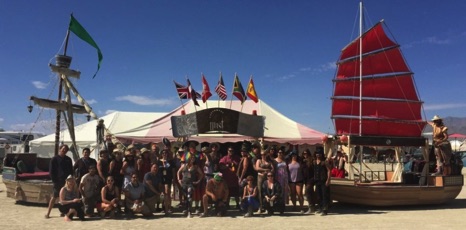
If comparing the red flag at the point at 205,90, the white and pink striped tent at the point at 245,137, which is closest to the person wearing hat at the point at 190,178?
the red flag at the point at 205,90

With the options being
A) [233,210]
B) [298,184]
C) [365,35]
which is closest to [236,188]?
[233,210]

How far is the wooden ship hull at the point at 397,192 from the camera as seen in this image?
35.0ft

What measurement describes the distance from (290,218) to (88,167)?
5097 mm

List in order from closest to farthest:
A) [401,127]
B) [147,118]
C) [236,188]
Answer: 1. [236,188]
2. [401,127]
3. [147,118]

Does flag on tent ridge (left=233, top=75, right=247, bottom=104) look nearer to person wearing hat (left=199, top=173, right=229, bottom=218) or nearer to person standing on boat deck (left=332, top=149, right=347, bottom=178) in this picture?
person standing on boat deck (left=332, top=149, right=347, bottom=178)

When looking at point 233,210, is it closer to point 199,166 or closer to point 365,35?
point 199,166

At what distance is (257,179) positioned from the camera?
9.87 metres

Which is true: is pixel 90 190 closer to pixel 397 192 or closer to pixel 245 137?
pixel 397 192

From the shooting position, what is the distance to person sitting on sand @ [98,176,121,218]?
29.4ft

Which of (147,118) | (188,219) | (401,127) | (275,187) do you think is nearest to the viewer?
(188,219)

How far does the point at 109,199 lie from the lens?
Result: 30.0 ft

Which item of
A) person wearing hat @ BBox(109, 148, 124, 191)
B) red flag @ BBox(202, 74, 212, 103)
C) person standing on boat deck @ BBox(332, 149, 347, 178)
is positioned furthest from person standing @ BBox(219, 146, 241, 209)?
red flag @ BBox(202, 74, 212, 103)

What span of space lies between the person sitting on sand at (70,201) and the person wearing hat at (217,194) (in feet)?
9.43

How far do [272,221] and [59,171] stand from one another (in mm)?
5243
